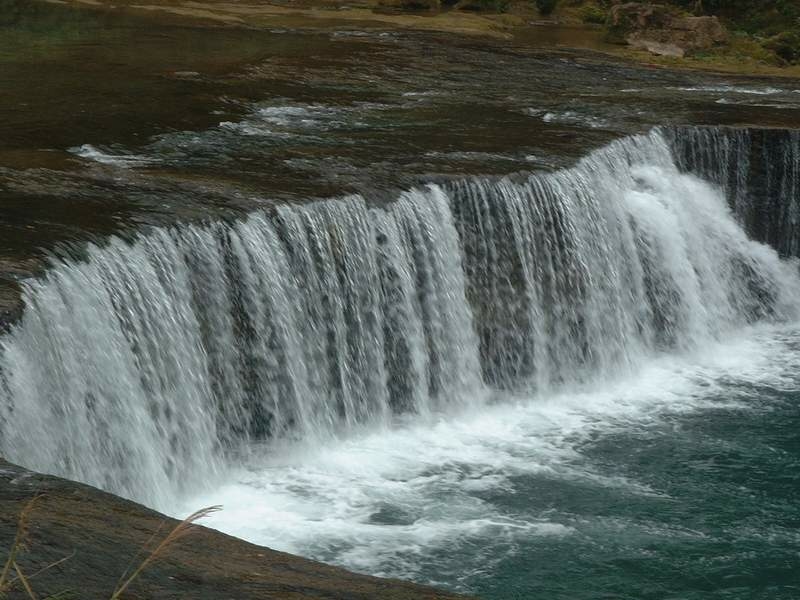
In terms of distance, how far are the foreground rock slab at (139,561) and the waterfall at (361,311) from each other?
9.89 feet

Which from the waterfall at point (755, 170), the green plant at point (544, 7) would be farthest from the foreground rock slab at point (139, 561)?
the green plant at point (544, 7)

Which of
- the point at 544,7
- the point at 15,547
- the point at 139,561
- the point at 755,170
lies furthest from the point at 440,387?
the point at 544,7

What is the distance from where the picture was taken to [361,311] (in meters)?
13.7

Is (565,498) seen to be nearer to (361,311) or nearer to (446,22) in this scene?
(361,311)

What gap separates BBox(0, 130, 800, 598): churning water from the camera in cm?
1073

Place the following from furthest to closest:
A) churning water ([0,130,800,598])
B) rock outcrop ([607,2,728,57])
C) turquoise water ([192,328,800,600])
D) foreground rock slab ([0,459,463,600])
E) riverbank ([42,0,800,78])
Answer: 1. rock outcrop ([607,2,728,57])
2. riverbank ([42,0,800,78])
3. churning water ([0,130,800,598])
4. turquoise water ([192,328,800,600])
5. foreground rock slab ([0,459,463,600])

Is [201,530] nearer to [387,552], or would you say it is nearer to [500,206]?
[387,552]

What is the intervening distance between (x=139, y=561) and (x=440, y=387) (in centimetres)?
800

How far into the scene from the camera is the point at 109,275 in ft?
37.3

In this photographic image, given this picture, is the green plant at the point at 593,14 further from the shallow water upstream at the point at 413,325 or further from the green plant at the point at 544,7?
the shallow water upstream at the point at 413,325

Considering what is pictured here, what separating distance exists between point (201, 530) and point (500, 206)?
28.9 feet

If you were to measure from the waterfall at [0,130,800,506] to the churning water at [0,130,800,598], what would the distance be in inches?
1.0

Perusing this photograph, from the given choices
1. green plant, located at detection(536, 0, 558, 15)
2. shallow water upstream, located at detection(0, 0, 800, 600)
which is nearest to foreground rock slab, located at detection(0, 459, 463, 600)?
shallow water upstream, located at detection(0, 0, 800, 600)

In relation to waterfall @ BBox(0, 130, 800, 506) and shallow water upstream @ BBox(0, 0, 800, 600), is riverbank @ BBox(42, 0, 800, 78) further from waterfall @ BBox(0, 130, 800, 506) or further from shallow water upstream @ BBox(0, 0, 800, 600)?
waterfall @ BBox(0, 130, 800, 506)
